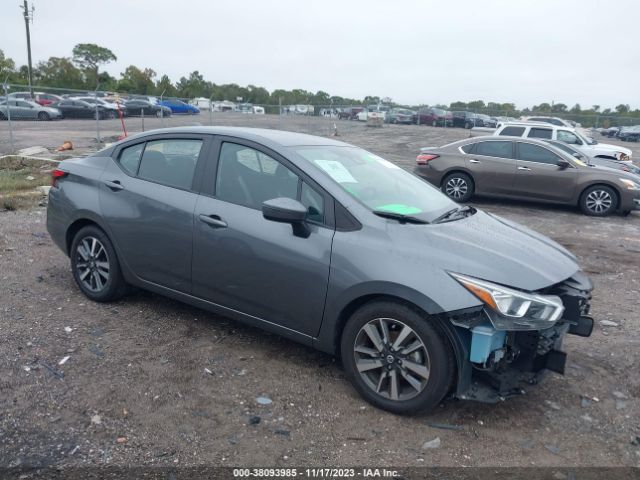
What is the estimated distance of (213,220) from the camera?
13.9 feet

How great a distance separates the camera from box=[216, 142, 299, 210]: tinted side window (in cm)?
410

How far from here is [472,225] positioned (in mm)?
4125

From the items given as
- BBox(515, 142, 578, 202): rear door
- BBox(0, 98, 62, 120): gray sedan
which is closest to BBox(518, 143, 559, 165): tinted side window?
BBox(515, 142, 578, 202): rear door

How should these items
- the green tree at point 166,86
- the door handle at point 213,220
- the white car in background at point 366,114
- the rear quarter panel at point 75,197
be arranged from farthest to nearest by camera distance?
the green tree at point 166,86 → the white car in background at point 366,114 → the rear quarter panel at point 75,197 → the door handle at point 213,220

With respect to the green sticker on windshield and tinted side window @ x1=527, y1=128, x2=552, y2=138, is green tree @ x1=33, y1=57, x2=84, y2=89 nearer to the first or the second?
tinted side window @ x1=527, y1=128, x2=552, y2=138

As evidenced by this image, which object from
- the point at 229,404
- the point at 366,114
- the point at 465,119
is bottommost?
the point at 229,404

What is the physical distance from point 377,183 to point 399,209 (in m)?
0.55

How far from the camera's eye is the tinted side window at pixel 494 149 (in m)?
12.1

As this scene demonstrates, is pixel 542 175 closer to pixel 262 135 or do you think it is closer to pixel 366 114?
pixel 262 135

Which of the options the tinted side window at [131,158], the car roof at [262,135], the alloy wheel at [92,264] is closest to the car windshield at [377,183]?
the car roof at [262,135]

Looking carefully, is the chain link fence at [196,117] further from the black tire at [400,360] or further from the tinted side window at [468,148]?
the black tire at [400,360]

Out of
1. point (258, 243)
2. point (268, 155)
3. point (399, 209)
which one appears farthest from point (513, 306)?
point (268, 155)

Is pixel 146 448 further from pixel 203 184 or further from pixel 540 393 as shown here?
pixel 540 393

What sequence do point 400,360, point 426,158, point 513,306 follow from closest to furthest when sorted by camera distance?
1. point 513,306
2. point 400,360
3. point 426,158
